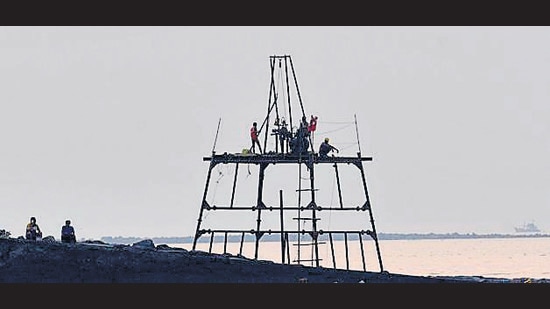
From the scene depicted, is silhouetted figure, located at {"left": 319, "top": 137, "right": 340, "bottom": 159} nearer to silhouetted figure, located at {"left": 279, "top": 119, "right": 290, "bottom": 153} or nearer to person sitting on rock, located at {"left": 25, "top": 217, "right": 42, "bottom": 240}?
silhouetted figure, located at {"left": 279, "top": 119, "right": 290, "bottom": 153}

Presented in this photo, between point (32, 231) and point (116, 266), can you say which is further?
point (32, 231)

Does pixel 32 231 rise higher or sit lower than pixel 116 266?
higher

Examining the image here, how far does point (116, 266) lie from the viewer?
163ft

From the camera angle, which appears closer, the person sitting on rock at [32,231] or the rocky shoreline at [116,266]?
the rocky shoreline at [116,266]

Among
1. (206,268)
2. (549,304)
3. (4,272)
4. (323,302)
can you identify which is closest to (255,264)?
Result: (206,268)

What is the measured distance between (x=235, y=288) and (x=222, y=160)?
79.6 feet

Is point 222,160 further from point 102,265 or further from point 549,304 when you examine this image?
point 549,304

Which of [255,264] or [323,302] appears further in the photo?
[255,264]

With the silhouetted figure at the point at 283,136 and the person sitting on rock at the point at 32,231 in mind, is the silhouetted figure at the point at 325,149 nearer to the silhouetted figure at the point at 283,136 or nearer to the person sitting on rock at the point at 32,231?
the silhouetted figure at the point at 283,136

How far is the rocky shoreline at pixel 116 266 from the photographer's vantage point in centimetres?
4956

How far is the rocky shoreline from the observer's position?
163ft

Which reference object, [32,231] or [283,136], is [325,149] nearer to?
[283,136]

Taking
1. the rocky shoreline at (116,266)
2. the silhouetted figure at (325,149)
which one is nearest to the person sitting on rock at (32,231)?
the rocky shoreline at (116,266)

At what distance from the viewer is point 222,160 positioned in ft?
201
